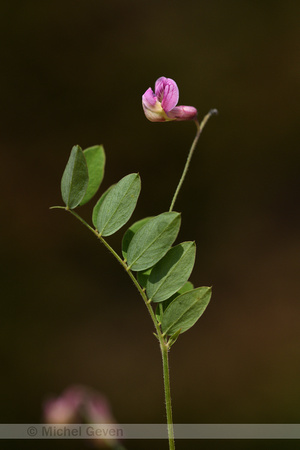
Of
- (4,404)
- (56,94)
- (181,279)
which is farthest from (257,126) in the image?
(181,279)

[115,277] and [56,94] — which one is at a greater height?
[56,94]

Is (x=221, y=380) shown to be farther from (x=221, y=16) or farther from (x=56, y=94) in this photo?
(x=221, y=16)

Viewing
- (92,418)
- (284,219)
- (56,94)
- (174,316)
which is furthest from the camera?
(284,219)

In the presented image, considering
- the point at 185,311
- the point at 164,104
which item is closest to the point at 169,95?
the point at 164,104

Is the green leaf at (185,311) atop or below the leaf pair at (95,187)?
below

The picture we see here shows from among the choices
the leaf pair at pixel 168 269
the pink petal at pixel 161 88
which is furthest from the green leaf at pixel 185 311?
the pink petal at pixel 161 88

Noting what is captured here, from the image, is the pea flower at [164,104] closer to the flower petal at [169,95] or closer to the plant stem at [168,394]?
the flower petal at [169,95]

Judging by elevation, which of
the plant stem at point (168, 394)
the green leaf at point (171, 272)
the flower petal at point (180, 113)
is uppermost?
the flower petal at point (180, 113)
